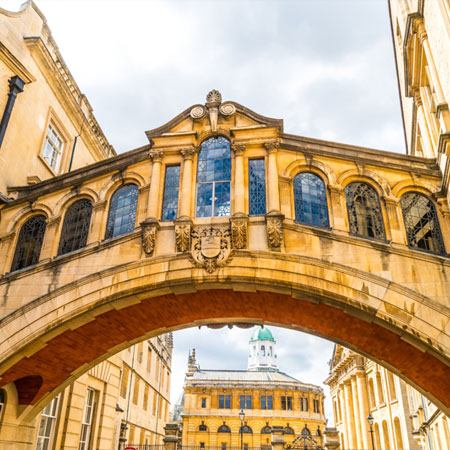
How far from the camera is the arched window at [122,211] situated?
1318 cm

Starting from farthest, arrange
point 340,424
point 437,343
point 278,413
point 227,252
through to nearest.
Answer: point 278,413
point 340,424
point 227,252
point 437,343

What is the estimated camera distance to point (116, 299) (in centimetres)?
1216

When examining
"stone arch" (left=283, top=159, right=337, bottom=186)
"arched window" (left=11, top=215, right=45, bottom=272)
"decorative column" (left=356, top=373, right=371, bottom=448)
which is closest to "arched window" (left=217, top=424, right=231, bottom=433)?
"decorative column" (left=356, top=373, right=371, bottom=448)

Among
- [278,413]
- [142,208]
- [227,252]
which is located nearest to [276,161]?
[227,252]

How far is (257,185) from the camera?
12.9 m

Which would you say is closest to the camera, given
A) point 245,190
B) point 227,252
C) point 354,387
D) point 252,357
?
point 227,252

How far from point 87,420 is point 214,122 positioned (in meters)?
13.6

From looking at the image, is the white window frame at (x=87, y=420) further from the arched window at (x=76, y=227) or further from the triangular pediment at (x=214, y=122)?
the triangular pediment at (x=214, y=122)

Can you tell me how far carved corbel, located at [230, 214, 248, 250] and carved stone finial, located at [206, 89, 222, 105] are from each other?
4260 millimetres

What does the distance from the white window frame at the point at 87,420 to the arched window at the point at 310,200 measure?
12.6m

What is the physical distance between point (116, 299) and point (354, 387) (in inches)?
1511

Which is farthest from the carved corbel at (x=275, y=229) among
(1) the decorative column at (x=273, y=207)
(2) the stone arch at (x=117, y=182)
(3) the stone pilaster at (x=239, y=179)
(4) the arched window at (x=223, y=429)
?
(4) the arched window at (x=223, y=429)

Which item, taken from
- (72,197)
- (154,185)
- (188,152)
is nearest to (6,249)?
(72,197)

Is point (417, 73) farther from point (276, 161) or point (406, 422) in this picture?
point (406, 422)
